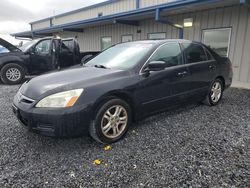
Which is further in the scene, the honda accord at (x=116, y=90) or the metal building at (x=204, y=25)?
the metal building at (x=204, y=25)

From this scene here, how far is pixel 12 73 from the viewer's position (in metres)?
6.87

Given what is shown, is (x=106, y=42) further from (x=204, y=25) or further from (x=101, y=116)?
(x=101, y=116)

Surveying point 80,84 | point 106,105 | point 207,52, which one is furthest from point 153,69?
point 207,52

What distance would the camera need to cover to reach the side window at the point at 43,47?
7.18 m

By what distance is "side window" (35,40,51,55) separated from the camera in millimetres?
7184

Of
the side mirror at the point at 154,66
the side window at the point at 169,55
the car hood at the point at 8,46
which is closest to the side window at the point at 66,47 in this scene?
the car hood at the point at 8,46

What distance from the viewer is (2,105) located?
461cm

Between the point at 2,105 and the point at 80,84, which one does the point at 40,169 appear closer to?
the point at 80,84

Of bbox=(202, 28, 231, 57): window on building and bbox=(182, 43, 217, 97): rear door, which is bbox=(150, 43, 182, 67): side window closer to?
bbox=(182, 43, 217, 97): rear door

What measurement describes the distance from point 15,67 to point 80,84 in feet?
18.5

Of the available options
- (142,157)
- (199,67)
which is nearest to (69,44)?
(199,67)

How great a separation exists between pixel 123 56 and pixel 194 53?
5.27 ft

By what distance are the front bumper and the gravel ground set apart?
1.15 feet

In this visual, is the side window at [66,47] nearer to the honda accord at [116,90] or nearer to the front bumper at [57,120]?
the honda accord at [116,90]
